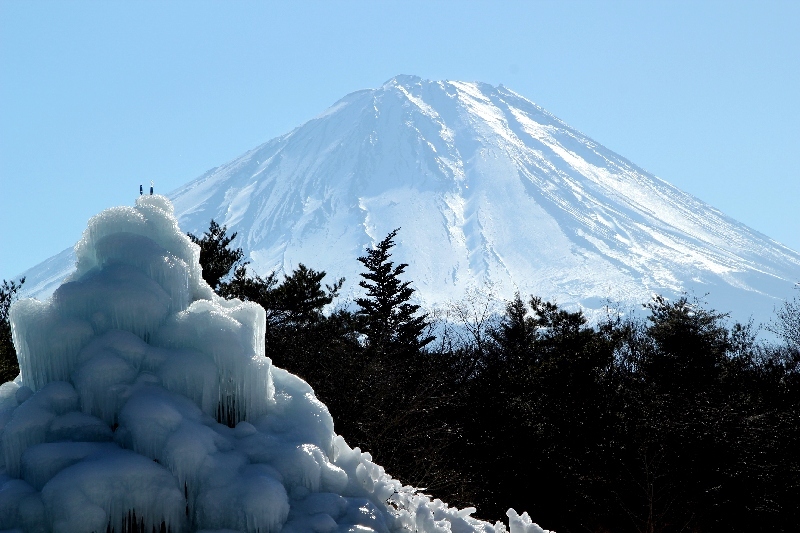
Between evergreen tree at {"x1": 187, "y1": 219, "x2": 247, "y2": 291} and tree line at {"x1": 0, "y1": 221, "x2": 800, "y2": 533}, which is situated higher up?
evergreen tree at {"x1": 187, "y1": 219, "x2": 247, "y2": 291}

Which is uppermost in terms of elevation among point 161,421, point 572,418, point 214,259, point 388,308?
point 214,259

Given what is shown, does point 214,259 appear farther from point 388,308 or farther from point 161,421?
point 161,421

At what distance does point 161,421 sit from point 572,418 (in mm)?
27342

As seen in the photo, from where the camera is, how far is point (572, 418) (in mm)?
31891

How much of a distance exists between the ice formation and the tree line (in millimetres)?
13268

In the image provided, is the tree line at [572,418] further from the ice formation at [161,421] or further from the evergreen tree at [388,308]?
the ice formation at [161,421]

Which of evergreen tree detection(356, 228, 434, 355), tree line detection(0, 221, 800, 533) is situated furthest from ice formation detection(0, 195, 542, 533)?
evergreen tree detection(356, 228, 434, 355)

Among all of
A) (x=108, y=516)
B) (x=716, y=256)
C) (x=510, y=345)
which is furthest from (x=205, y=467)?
(x=716, y=256)

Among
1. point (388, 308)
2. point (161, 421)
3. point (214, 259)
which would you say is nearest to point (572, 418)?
point (214, 259)

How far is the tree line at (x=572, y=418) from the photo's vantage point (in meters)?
24.0

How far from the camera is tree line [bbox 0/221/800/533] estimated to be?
24016 millimetres

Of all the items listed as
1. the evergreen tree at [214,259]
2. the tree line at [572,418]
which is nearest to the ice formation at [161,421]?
the tree line at [572,418]

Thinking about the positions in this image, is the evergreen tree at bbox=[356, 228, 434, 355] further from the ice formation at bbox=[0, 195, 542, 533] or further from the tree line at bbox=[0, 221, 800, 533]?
the ice formation at bbox=[0, 195, 542, 533]

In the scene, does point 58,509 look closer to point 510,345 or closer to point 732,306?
point 510,345
